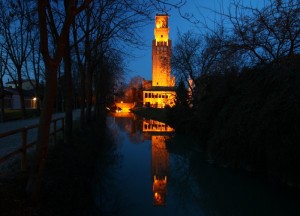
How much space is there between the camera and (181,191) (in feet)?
38.4

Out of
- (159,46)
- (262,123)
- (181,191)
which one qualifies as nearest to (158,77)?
(159,46)

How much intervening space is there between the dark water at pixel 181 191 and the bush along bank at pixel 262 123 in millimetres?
718

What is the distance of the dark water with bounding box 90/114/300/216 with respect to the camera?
9.52 m

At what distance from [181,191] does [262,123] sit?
11.5ft

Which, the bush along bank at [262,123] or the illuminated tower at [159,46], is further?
the illuminated tower at [159,46]

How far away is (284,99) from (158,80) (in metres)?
94.2

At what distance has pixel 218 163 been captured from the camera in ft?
51.4

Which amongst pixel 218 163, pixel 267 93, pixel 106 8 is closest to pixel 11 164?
pixel 106 8

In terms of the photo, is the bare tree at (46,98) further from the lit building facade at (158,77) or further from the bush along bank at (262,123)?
the lit building facade at (158,77)

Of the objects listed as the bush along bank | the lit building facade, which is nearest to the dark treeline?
the bush along bank

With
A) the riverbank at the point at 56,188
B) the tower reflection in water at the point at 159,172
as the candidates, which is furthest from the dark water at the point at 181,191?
the riverbank at the point at 56,188

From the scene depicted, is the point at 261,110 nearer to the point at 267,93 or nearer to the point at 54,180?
the point at 267,93

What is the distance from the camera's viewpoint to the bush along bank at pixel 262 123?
10148 mm

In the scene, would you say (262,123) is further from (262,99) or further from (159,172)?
(159,172)
